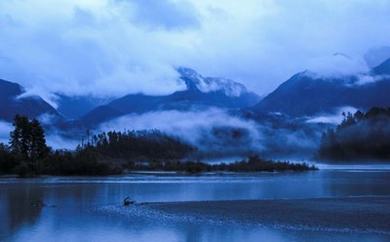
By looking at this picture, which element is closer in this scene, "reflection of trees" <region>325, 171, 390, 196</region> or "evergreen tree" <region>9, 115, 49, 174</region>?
"reflection of trees" <region>325, 171, 390, 196</region>

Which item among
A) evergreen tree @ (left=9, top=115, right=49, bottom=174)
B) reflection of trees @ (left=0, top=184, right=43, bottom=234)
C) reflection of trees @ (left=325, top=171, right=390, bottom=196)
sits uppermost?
evergreen tree @ (left=9, top=115, right=49, bottom=174)

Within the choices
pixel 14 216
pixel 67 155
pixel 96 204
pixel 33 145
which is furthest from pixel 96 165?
pixel 14 216

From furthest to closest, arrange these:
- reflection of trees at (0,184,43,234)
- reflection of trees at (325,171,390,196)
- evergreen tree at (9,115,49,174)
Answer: evergreen tree at (9,115,49,174) → reflection of trees at (325,171,390,196) → reflection of trees at (0,184,43,234)

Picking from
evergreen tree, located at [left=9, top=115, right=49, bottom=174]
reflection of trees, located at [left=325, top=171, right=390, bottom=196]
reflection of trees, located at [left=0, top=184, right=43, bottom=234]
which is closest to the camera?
reflection of trees, located at [left=0, top=184, right=43, bottom=234]

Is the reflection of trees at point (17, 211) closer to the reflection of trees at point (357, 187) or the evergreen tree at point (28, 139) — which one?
the reflection of trees at point (357, 187)

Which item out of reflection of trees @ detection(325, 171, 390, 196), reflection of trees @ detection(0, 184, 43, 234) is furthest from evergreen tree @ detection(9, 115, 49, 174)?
reflection of trees @ detection(0, 184, 43, 234)

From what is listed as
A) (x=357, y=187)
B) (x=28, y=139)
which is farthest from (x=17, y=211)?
(x=28, y=139)

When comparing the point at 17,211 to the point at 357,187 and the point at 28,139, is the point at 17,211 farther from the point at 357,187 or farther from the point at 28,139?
the point at 28,139

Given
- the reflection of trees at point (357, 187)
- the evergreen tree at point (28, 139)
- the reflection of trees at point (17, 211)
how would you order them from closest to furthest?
1. the reflection of trees at point (17, 211)
2. the reflection of trees at point (357, 187)
3. the evergreen tree at point (28, 139)

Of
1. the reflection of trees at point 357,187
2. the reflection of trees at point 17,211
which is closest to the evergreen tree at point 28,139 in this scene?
the reflection of trees at point 357,187

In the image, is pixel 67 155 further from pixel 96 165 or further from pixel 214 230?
pixel 214 230

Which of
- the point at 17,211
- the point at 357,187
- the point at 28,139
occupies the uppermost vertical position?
the point at 28,139

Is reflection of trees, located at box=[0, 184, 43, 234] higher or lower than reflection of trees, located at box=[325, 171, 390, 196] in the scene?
lower

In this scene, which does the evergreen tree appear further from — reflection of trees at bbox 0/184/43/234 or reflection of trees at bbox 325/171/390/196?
reflection of trees at bbox 0/184/43/234
